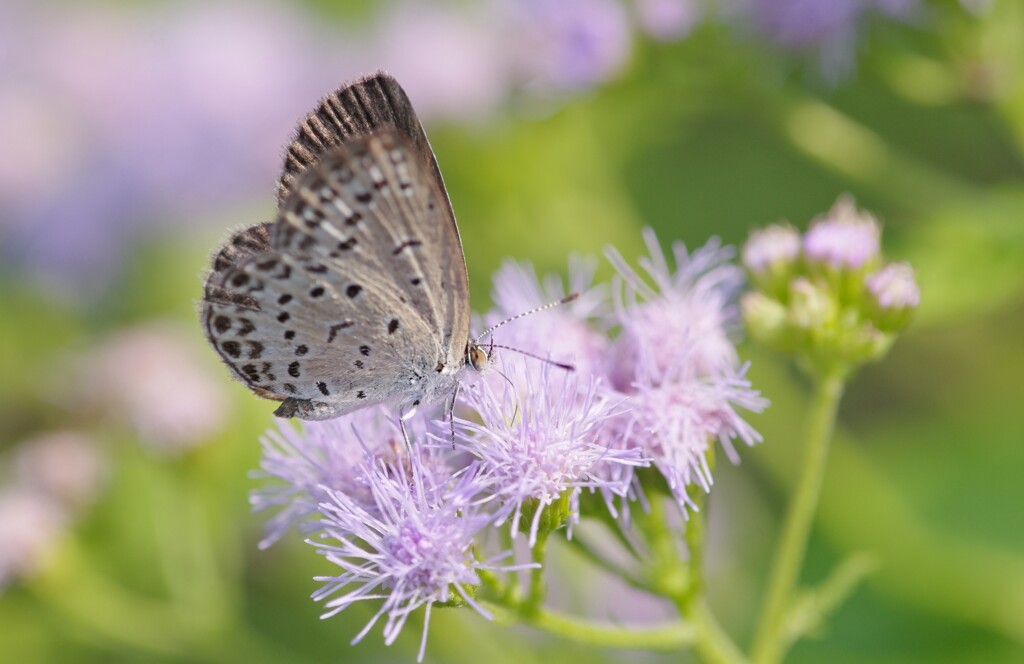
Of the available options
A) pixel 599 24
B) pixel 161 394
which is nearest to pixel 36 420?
pixel 161 394

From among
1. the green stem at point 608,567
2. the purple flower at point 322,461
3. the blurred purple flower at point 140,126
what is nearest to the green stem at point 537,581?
the green stem at point 608,567

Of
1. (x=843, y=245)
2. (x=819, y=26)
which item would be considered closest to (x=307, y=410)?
(x=843, y=245)

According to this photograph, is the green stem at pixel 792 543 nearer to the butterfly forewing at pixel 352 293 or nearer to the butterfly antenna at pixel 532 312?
the butterfly antenna at pixel 532 312

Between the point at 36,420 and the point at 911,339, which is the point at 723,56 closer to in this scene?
the point at 911,339

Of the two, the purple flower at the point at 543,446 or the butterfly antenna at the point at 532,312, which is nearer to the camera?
the purple flower at the point at 543,446

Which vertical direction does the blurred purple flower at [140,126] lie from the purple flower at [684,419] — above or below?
above

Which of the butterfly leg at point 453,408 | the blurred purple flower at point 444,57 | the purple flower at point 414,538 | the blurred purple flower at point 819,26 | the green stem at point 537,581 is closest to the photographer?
the purple flower at point 414,538

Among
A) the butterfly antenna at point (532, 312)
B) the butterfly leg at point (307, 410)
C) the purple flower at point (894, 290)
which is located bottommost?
the butterfly leg at point (307, 410)
